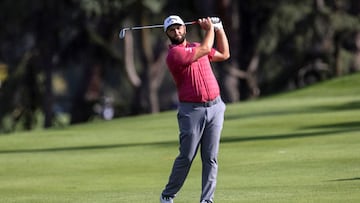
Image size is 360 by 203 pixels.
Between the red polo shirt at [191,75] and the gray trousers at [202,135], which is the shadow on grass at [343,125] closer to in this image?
the gray trousers at [202,135]

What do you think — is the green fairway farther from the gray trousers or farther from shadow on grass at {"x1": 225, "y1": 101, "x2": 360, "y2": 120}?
the gray trousers

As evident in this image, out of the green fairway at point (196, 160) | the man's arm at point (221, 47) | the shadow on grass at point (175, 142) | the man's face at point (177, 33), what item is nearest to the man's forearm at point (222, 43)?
the man's arm at point (221, 47)

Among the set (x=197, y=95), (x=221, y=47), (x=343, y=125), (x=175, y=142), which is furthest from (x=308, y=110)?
(x=197, y=95)

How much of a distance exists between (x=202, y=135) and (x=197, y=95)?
0.41 metres

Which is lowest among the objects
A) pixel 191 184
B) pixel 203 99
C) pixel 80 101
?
pixel 80 101

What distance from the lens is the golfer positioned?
12.3 meters

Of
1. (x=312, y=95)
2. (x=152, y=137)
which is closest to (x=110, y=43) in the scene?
(x=312, y=95)

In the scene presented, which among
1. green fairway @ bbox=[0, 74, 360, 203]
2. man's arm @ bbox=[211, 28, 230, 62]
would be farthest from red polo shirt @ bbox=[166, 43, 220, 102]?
green fairway @ bbox=[0, 74, 360, 203]

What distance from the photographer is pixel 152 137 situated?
23.1 m

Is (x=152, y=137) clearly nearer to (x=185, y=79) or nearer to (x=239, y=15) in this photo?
(x=185, y=79)

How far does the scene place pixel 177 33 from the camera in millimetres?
12406

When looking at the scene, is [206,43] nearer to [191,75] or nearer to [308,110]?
[191,75]

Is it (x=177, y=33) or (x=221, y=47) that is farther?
(x=221, y=47)

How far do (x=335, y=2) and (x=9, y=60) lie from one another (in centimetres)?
1359
